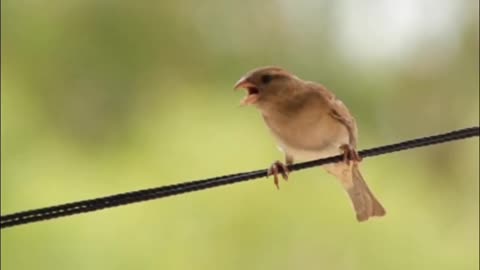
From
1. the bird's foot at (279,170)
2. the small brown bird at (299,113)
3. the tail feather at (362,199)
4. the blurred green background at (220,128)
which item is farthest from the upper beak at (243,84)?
the blurred green background at (220,128)

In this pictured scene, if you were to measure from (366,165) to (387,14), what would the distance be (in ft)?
1.31

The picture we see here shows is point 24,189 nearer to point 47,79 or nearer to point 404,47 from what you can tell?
point 47,79

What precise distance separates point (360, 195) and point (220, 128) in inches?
31.2

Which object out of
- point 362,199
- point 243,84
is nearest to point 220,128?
point 362,199

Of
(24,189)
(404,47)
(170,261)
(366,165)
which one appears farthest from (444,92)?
(24,189)

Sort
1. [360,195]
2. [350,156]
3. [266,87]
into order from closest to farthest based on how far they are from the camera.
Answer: [350,156] → [266,87] → [360,195]

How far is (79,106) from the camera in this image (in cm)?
264

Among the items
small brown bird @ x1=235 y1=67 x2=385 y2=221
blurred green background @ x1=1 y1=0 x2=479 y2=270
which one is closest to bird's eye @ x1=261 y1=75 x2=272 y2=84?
small brown bird @ x1=235 y1=67 x2=385 y2=221

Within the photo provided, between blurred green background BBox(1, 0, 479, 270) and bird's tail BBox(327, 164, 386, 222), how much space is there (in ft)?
1.61

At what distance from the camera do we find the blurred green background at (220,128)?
237 cm

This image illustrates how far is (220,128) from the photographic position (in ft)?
8.36

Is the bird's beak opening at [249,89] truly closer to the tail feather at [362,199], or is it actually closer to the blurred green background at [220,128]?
the tail feather at [362,199]

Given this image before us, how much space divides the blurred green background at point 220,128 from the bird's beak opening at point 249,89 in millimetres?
692

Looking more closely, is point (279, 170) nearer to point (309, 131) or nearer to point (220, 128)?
point (309, 131)
